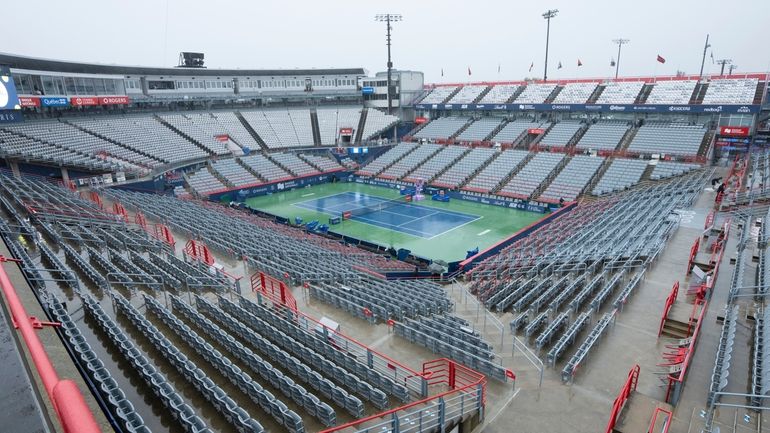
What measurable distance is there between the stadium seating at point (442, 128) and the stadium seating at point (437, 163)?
14.1ft

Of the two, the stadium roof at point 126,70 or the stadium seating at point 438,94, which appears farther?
the stadium seating at point 438,94

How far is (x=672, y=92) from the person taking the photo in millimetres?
40969

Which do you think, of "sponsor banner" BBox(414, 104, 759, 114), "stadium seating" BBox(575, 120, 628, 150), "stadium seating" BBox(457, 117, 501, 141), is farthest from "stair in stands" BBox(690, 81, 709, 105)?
"stadium seating" BBox(457, 117, 501, 141)

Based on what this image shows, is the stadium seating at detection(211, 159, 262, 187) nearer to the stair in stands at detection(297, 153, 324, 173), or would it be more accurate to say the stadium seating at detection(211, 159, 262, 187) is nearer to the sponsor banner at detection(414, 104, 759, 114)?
the stair in stands at detection(297, 153, 324, 173)

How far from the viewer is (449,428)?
798 centimetres

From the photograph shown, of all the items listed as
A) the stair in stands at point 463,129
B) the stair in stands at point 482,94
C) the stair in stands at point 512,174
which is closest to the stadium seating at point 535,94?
the stair in stands at point 482,94

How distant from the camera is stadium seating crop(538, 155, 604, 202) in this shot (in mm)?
35562

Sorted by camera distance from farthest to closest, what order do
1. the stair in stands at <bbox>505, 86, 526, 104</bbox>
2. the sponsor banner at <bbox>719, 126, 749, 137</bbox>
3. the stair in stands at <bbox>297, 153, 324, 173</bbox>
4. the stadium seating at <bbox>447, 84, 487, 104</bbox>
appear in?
the stadium seating at <bbox>447, 84, 487, 104</bbox>, the stair in stands at <bbox>505, 86, 526, 104</bbox>, the stair in stands at <bbox>297, 153, 324, 173</bbox>, the sponsor banner at <bbox>719, 126, 749, 137</bbox>

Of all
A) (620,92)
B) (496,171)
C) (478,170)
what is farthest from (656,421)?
(620,92)

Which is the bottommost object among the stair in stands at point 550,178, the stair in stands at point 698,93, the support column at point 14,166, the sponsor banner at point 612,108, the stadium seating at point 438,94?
the stair in stands at point 550,178

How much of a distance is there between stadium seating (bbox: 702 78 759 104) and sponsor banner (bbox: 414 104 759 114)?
4.08 feet

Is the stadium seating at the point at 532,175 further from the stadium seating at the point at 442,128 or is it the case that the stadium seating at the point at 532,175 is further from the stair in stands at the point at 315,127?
the stair in stands at the point at 315,127

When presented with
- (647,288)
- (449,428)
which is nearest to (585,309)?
(647,288)

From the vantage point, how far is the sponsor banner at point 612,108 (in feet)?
116
